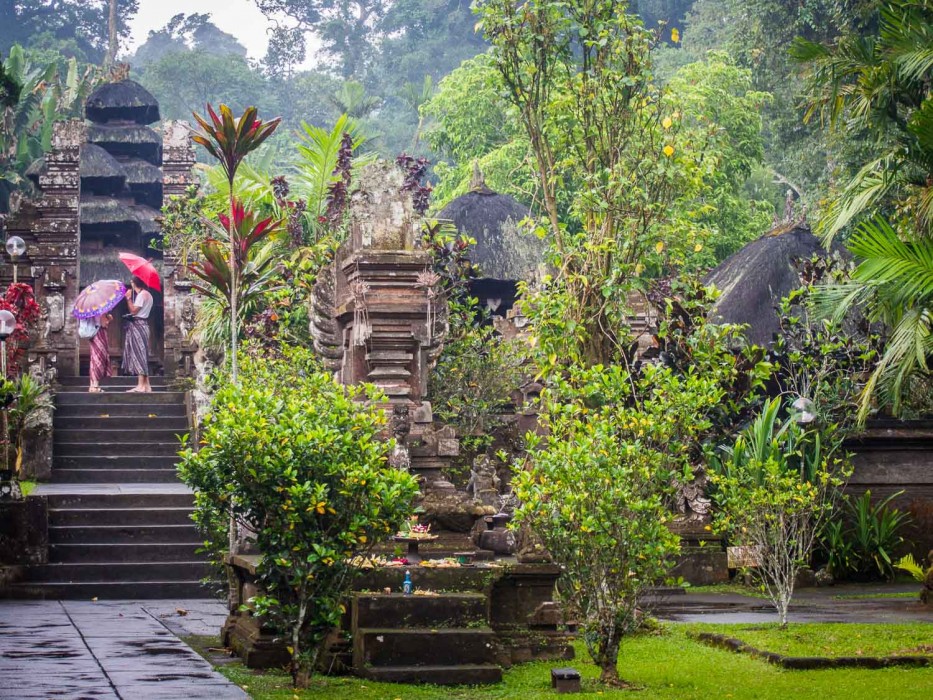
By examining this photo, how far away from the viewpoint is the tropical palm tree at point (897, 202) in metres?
12.7

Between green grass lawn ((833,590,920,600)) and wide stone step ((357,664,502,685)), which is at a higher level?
wide stone step ((357,664,502,685))

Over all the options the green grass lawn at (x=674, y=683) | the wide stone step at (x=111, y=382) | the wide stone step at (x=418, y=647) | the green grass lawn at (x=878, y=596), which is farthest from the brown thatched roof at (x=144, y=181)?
the wide stone step at (x=418, y=647)

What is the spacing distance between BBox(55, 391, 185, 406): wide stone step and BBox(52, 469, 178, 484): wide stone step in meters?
2.46

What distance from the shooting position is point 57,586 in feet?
45.1

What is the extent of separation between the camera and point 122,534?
49.1 feet

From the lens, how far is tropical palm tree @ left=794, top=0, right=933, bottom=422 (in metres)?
12.7

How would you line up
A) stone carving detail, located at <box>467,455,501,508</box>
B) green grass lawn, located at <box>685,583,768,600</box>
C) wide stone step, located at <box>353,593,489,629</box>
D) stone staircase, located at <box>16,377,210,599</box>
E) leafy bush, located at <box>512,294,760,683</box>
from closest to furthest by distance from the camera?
wide stone step, located at <box>353,593,489,629</box> → leafy bush, located at <box>512,294,760,683</box> → stone carving detail, located at <box>467,455,501,508</box> → stone staircase, located at <box>16,377,210,599</box> → green grass lawn, located at <box>685,583,768,600</box>

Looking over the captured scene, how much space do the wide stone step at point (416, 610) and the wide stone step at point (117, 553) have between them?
620 centimetres

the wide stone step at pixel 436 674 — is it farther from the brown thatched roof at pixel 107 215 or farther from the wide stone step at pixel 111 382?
the brown thatched roof at pixel 107 215

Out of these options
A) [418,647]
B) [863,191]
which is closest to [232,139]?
[418,647]

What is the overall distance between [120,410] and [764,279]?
9.68 m

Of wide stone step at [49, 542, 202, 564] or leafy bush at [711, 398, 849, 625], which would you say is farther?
wide stone step at [49, 542, 202, 564]

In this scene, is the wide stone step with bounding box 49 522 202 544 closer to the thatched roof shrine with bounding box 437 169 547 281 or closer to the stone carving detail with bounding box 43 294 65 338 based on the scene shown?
the stone carving detail with bounding box 43 294 65 338

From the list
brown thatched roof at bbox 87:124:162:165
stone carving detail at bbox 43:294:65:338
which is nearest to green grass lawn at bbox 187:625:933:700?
stone carving detail at bbox 43:294:65:338
